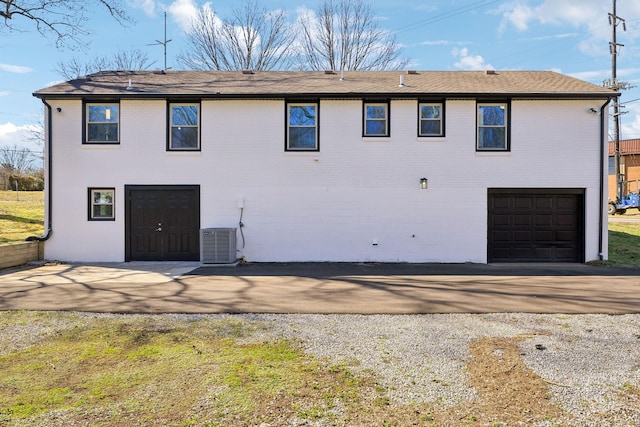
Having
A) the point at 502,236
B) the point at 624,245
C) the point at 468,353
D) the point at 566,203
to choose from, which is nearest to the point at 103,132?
the point at 468,353

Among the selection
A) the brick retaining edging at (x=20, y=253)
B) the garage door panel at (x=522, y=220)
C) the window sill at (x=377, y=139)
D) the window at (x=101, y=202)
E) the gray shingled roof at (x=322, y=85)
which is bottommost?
the brick retaining edging at (x=20, y=253)

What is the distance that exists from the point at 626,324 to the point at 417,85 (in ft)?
29.7

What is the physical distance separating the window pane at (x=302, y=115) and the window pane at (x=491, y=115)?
16.5 feet

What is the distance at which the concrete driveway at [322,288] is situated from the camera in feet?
22.1

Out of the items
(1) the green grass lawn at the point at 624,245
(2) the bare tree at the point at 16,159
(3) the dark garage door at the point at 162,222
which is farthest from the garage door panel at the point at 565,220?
(2) the bare tree at the point at 16,159

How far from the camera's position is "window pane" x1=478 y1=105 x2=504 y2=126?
12250mm

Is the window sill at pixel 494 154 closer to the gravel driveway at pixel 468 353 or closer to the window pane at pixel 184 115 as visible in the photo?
the gravel driveway at pixel 468 353

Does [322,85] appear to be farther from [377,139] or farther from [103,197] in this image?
[103,197]

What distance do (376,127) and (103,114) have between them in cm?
829

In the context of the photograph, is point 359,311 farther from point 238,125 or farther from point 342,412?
point 238,125

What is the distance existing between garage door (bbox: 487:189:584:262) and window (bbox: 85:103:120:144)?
11.6m

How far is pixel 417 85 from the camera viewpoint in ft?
41.9

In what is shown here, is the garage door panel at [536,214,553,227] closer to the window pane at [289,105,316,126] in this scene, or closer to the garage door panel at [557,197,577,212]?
the garage door panel at [557,197,577,212]

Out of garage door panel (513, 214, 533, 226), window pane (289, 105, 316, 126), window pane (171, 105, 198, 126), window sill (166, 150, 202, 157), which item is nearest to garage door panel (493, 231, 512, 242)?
garage door panel (513, 214, 533, 226)
